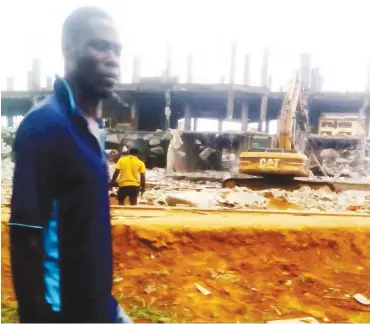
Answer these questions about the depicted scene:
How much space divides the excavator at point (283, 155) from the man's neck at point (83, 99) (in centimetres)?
345

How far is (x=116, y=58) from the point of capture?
143 cm

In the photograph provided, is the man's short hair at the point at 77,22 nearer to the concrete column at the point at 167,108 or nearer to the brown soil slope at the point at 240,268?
the brown soil slope at the point at 240,268

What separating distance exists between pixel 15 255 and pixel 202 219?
226 cm

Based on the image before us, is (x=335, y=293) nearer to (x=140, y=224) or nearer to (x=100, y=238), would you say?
(x=140, y=224)

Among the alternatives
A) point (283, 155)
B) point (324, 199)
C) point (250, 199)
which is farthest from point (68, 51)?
point (324, 199)

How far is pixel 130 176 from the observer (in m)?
3.18

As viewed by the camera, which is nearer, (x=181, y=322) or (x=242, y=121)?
(x=181, y=322)

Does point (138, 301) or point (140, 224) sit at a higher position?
point (140, 224)

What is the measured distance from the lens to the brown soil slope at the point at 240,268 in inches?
98.0

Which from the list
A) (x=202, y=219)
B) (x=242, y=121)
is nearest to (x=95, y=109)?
(x=202, y=219)

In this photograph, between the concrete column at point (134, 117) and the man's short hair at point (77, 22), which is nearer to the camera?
the man's short hair at point (77, 22)

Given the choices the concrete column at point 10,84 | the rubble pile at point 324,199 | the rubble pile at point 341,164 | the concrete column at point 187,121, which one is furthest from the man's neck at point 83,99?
the rubble pile at point 341,164

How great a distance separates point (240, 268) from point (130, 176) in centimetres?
107

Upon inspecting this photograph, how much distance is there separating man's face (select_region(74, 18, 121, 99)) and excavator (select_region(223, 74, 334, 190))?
11.0 ft
